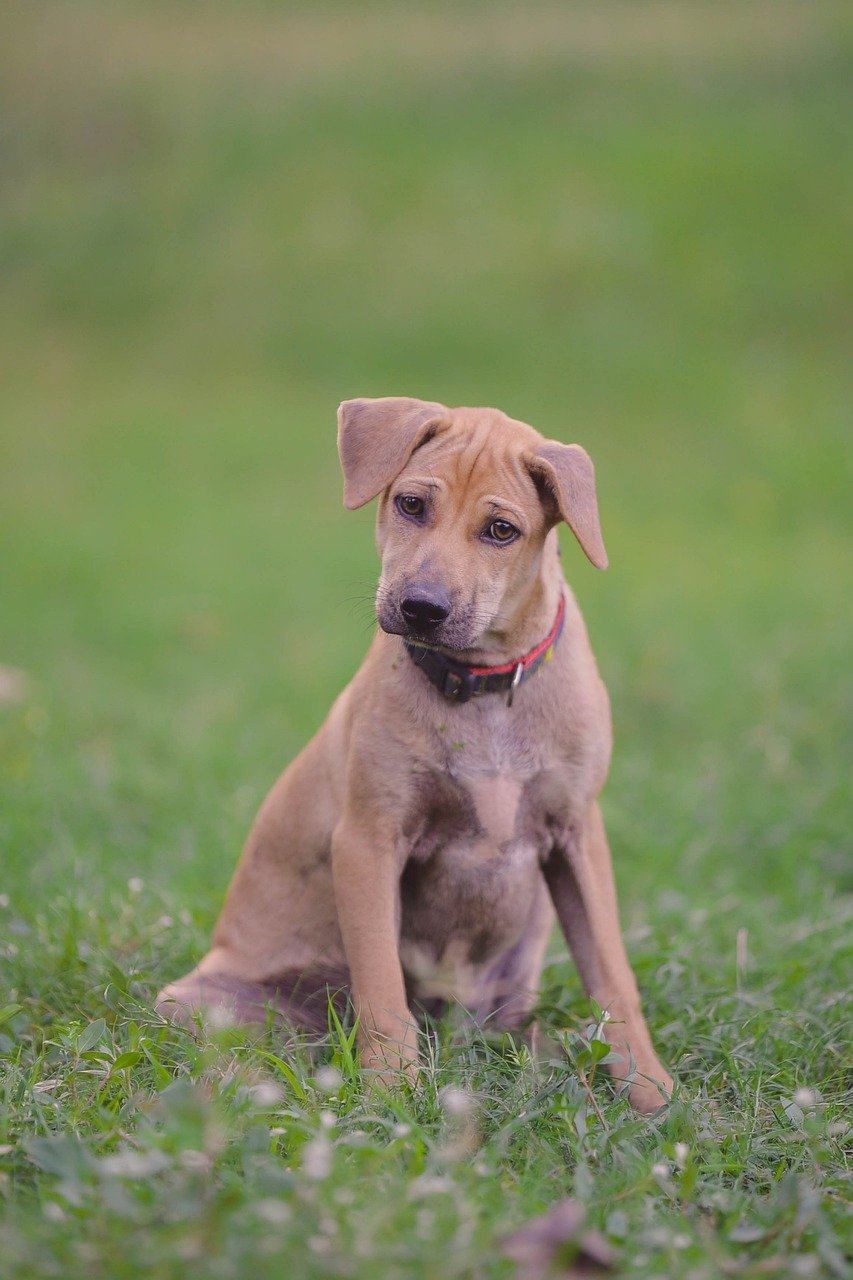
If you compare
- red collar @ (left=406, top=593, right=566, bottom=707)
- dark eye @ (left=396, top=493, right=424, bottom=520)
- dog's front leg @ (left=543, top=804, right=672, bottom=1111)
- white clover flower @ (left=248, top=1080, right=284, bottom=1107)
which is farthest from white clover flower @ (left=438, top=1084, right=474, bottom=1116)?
dark eye @ (left=396, top=493, right=424, bottom=520)

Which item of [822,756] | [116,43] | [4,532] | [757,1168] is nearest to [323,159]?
[116,43]

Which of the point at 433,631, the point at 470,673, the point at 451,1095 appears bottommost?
the point at 451,1095

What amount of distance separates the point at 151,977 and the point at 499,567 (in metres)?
1.80

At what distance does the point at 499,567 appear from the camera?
148 inches

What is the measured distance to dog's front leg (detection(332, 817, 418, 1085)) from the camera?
3596mm

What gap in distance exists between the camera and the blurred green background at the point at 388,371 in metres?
7.31

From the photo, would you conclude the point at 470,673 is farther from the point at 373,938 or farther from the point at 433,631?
the point at 373,938

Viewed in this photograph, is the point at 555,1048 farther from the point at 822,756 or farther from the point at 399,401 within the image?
the point at 822,756

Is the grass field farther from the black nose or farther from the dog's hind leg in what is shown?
the black nose

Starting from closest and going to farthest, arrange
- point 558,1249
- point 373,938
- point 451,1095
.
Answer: point 558,1249 < point 451,1095 < point 373,938

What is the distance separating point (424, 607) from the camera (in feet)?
11.8

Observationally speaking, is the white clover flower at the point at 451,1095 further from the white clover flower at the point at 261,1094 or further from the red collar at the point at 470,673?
the red collar at the point at 470,673

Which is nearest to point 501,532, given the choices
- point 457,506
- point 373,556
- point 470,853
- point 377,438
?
point 457,506

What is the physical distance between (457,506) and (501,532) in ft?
0.48
